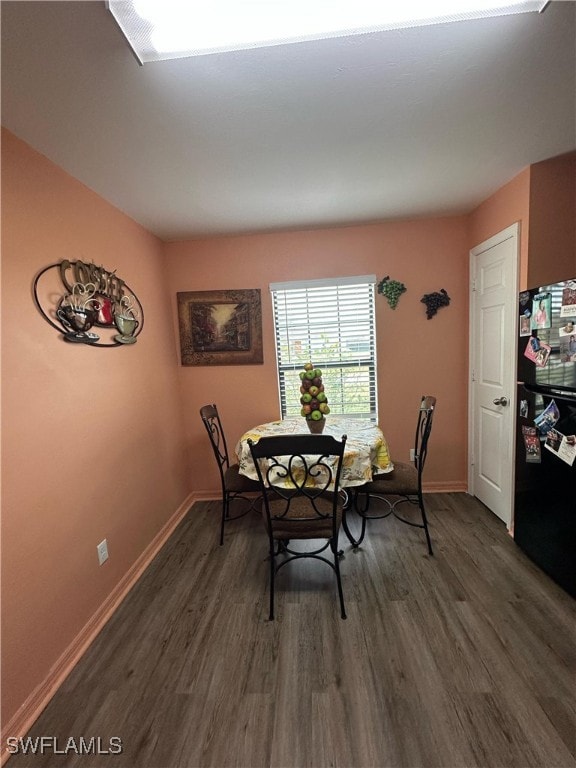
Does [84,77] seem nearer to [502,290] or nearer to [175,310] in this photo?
[175,310]

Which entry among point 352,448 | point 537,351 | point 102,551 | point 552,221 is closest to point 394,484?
point 352,448

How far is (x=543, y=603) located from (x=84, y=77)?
319cm

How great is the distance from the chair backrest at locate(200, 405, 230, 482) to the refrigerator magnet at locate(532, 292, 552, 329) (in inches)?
87.9

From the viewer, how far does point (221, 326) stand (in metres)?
2.78

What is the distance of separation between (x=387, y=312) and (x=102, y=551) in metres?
2.75

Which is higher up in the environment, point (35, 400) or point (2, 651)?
point (35, 400)

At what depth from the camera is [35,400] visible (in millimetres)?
1350

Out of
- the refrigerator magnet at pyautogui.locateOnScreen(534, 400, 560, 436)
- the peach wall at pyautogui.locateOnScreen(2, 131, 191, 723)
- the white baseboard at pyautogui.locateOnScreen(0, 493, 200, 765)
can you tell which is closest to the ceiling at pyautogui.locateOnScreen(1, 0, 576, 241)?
the peach wall at pyautogui.locateOnScreen(2, 131, 191, 723)

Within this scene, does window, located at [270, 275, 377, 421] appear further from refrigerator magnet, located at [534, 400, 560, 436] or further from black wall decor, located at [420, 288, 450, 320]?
refrigerator magnet, located at [534, 400, 560, 436]

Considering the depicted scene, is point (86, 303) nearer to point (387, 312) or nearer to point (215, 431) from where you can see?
point (215, 431)

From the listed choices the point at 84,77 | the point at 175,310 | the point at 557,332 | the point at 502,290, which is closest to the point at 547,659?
the point at 557,332

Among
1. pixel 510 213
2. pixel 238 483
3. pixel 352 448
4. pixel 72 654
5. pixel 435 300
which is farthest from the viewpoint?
pixel 435 300

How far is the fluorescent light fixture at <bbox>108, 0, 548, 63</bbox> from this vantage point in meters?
0.89

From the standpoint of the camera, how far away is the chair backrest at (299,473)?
4.93 feet
